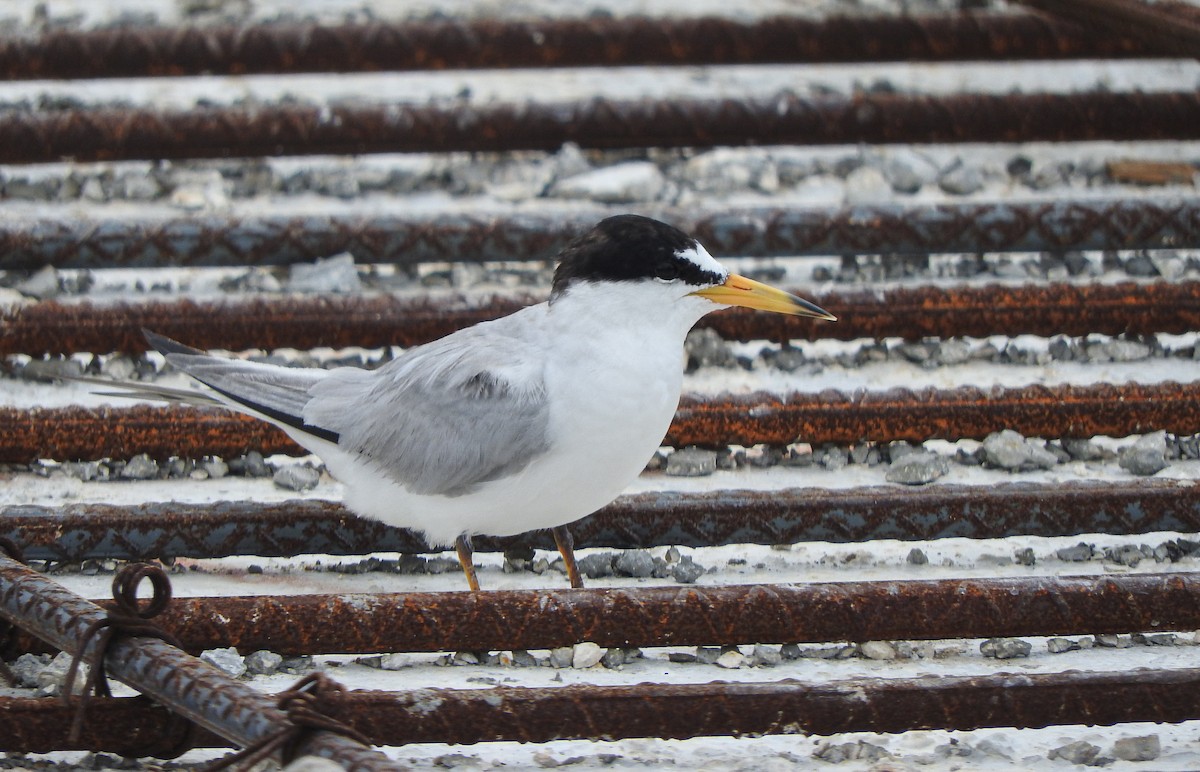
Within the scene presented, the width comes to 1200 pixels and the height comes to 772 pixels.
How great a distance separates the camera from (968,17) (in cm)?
518

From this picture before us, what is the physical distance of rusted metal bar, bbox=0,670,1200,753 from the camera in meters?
2.35

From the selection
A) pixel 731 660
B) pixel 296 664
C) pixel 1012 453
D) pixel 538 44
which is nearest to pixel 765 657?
pixel 731 660

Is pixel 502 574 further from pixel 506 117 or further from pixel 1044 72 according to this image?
pixel 1044 72

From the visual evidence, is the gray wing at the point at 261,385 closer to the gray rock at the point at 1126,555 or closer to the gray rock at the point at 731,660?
the gray rock at the point at 731,660

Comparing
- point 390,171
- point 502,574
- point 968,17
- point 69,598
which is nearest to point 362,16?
point 390,171

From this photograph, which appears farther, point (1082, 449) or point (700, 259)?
point (1082, 449)

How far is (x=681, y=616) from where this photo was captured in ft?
8.59

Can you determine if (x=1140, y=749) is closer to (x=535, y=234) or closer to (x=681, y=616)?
(x=681, y=616)

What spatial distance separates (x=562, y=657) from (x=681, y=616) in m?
0.30

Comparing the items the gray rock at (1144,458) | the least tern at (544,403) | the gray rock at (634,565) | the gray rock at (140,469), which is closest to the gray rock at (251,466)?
the gray rock at (140,469)

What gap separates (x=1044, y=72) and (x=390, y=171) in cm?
266

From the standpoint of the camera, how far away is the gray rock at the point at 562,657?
2.77m

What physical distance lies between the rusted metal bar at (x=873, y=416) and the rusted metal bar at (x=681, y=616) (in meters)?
0.86

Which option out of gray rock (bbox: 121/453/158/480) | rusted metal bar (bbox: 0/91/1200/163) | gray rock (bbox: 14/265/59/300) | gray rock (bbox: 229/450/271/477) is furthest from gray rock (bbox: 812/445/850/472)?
gray rock (bbox: 14/265/59/300)
